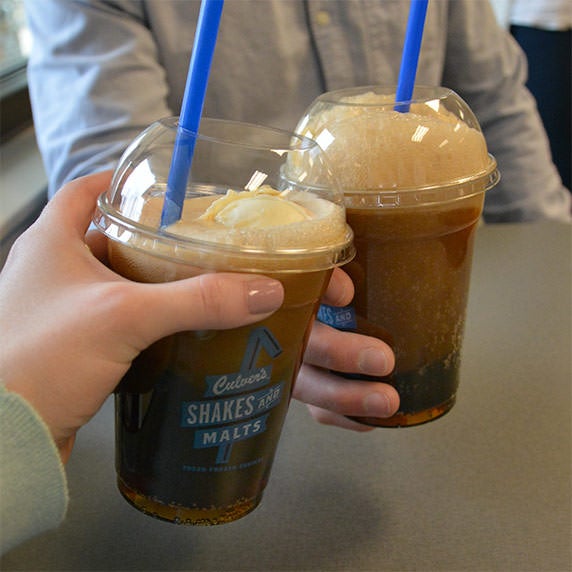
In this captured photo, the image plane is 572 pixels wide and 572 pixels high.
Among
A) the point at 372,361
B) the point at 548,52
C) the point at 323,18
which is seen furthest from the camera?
the point at 548,52

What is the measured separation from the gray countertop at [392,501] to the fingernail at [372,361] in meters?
0.13

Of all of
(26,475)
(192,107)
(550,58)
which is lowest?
(550,58)

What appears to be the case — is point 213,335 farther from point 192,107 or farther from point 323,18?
point 323,18

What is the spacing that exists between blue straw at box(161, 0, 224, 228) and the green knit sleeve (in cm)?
19

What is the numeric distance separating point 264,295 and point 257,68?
3.98ft

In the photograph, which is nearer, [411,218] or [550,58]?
[411,218]

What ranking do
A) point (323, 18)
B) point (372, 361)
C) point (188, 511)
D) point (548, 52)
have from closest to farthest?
1. point (188, 511)
2. point (372, 361)
3. point (323, 18)
4. point (548, 52)

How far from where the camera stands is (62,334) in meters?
0.59

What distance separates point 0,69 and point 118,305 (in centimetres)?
220

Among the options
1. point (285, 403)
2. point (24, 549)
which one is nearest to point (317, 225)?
point (285, 403)

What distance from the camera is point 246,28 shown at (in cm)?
167

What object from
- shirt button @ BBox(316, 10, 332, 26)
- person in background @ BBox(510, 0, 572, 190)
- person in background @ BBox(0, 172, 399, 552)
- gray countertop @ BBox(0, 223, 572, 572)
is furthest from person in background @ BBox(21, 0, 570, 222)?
person in background @ BBox(510, 0, 572, 190)

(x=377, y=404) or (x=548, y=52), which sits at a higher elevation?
(x=377, y=404)

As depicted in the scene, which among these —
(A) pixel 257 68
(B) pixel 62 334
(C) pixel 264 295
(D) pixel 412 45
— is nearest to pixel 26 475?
(B) pixel 62 334
